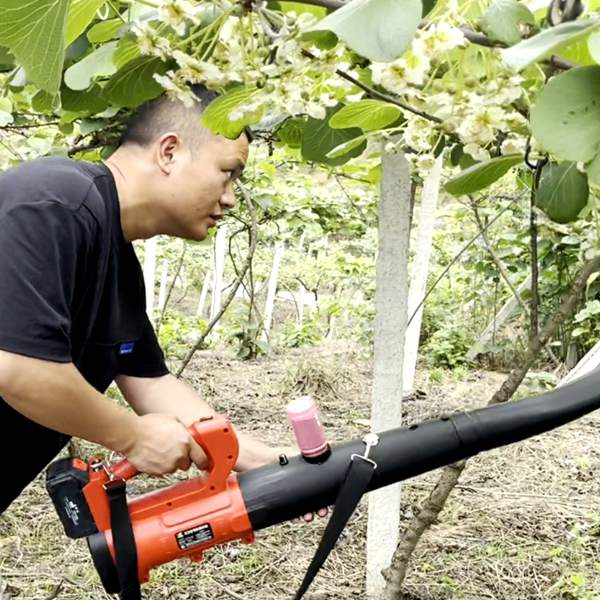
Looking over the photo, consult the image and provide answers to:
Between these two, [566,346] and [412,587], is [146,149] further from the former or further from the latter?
[566,346]

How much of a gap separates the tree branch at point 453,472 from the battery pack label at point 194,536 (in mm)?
548

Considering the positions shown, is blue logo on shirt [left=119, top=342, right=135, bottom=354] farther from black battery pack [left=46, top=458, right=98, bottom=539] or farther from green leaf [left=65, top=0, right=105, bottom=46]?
green leaf [left=65, top=0, right=105, bottom=46]

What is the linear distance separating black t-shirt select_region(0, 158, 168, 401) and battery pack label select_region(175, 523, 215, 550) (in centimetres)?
33

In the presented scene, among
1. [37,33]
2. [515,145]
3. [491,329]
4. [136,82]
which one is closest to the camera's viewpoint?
[37,33]

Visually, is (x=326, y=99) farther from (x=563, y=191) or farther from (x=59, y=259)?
(x=59, y=259)

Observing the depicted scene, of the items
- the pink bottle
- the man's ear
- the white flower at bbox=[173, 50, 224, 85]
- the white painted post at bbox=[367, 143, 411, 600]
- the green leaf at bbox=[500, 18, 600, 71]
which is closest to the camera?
the green leaf at bbox=[500, 18, 600, 71]

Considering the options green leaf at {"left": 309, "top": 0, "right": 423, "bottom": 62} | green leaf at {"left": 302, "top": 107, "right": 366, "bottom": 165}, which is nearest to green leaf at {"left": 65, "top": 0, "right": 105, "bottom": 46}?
green leaf at {"left": 309, "top": 0, "right": 423, "bottom": 62}

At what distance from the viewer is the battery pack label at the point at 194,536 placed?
108 centimetres

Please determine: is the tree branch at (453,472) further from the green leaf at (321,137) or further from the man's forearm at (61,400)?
the man's forearm at (61,400)

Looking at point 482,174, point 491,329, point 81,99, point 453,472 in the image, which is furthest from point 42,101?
point 491,329

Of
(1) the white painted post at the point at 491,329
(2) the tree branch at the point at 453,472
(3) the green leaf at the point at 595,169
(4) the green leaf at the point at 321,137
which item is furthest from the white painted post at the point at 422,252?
(3) the green leaf at the point at 595,169

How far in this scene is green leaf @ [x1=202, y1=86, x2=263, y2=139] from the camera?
687mm

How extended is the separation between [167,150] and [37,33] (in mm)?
674

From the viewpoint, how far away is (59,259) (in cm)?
A: 98
